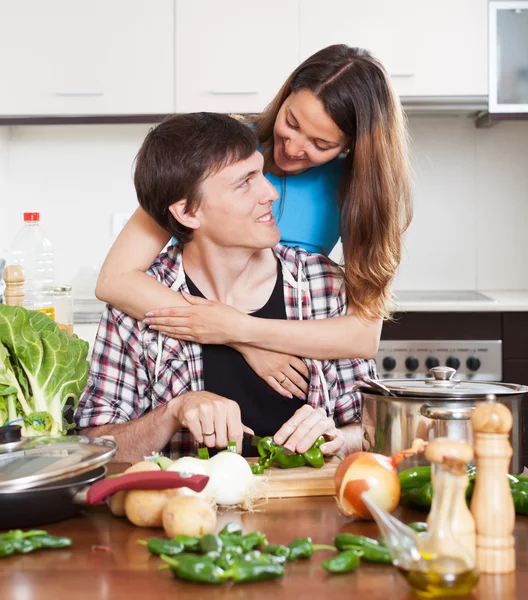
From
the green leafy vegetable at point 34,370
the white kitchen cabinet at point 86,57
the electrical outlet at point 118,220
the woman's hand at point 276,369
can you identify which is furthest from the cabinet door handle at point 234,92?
the green leafy vegetable at point 34,370

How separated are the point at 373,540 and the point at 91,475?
38 cm

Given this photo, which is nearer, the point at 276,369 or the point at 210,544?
the point at 210,544

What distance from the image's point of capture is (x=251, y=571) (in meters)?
0.84

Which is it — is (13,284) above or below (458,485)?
above

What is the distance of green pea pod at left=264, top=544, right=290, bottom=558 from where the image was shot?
2.94 ft

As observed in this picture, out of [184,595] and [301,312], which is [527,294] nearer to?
[301,312]

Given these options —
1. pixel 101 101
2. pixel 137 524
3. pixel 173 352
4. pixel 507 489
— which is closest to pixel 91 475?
pixel 137 524

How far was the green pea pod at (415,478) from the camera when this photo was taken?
3.53 ft

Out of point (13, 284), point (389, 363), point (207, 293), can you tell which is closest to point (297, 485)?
point (207, 293)

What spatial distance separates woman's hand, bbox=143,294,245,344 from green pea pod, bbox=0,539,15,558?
2.67ft

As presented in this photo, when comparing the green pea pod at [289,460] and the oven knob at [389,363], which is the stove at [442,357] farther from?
the green pea pod at [289,460]

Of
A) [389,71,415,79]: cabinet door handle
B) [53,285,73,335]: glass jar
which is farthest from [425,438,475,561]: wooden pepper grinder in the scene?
[389,71,415,79]: cabinet door handle

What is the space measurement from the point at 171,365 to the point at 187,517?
82 cm

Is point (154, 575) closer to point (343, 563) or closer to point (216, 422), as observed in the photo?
point (343, 563)
